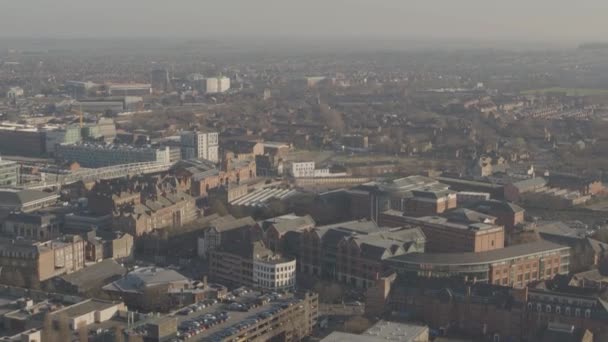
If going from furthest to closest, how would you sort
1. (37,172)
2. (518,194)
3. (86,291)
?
(37,172) < (518,194) < (86,291)

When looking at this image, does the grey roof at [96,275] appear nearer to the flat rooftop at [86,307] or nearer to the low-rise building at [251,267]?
the low-rise building at [251,267]

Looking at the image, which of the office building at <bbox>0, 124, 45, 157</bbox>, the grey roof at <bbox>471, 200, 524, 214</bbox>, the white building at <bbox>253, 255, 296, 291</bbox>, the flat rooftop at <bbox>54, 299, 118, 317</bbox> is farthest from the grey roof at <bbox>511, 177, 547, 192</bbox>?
the office building at <bbox>0, 124, 45, 157</bbox>

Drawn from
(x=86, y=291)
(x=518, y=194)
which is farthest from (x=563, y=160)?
(x=86, y=291)

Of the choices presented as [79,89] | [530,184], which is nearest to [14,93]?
[79,89]

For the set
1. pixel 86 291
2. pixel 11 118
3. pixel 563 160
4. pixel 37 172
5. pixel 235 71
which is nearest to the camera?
pixel 86 291

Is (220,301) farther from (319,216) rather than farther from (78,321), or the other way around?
(319,216)

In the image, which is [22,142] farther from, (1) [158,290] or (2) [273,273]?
(1) [158,290]
